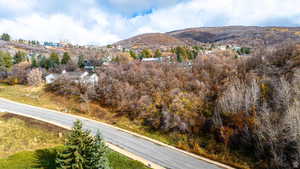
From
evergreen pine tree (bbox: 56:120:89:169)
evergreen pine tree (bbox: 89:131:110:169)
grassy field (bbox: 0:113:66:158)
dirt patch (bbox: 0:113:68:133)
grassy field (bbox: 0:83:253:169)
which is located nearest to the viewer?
evergreen pine tree (bbox: 56:120:89:169)

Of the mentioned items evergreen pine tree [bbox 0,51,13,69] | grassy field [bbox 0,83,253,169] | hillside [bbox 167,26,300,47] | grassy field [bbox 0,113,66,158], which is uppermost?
hillside [bbox 167,26,300,47]

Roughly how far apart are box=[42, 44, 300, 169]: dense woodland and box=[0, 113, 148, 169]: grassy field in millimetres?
9427

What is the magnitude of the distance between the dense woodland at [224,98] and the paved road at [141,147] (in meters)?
4.51

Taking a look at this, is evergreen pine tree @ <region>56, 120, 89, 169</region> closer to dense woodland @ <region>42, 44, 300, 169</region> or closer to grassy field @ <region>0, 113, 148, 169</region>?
grassy field @ <region>0, 113, 148, 169</region>

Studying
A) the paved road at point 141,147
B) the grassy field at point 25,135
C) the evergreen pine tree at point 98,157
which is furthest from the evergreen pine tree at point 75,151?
the grassy field at point 25,135

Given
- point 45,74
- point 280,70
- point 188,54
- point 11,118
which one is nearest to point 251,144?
point 280,70

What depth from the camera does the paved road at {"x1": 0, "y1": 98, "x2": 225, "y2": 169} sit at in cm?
1395

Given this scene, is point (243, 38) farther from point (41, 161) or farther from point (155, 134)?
point (41, 161)

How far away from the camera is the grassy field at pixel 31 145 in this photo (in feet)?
41.9

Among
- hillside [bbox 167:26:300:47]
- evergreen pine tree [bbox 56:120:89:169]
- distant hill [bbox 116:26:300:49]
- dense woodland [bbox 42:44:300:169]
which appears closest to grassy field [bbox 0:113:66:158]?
evergreen pine tree [bbox 56:120:89:169]

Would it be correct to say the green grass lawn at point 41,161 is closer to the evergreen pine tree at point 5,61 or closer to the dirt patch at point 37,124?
the dirt patch at point 37,124

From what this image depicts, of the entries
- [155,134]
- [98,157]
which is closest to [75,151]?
[98,157]

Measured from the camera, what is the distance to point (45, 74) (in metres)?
48.9

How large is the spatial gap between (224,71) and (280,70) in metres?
7.34
